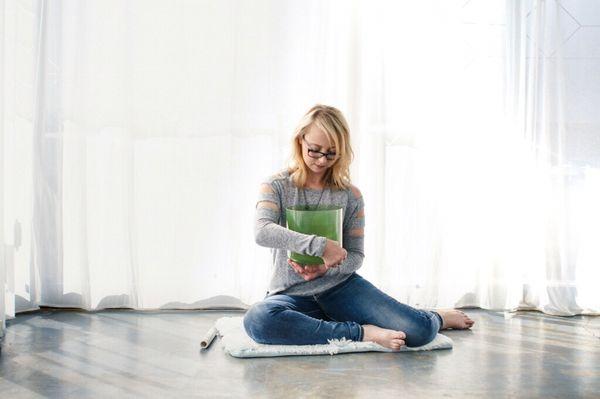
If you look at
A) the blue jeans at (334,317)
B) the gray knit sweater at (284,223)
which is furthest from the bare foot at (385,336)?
the gray knit sweater at (284,223)

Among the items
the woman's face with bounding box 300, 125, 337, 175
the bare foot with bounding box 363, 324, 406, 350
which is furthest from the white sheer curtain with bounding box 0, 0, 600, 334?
the bare foot with bounding box 363, 324, 406, 350

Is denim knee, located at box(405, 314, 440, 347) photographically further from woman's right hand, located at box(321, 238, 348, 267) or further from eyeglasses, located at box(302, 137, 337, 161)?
eyeglasses, located at box(302, 137, 337, 161)

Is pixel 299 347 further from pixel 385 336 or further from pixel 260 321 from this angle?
pixel 385 336

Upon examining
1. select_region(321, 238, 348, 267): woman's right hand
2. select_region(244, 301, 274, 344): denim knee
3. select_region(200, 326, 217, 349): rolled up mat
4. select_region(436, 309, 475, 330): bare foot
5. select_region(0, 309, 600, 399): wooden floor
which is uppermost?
select_region(321, 238, 348, 267): woman's right hand

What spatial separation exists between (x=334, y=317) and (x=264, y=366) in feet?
1.21

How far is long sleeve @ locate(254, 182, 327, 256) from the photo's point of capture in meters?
2.04

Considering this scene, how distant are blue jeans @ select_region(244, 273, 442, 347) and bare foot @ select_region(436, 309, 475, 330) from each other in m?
0.13

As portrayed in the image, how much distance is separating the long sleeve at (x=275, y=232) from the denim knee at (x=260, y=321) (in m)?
Result: 0.19

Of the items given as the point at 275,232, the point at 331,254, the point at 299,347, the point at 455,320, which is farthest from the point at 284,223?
the point at 455,320

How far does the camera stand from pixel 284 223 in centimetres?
230

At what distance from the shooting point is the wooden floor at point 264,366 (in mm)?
1787

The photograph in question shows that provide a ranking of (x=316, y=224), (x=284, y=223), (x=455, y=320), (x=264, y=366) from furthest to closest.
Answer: (x=455, y=320) < (x=284, y=223) < (x=316, y=224) < (x=264, y=366)

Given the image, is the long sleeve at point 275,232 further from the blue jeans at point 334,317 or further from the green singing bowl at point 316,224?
the blue jeans at point 334,317

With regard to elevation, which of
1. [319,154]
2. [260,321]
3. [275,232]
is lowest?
[260,321]
